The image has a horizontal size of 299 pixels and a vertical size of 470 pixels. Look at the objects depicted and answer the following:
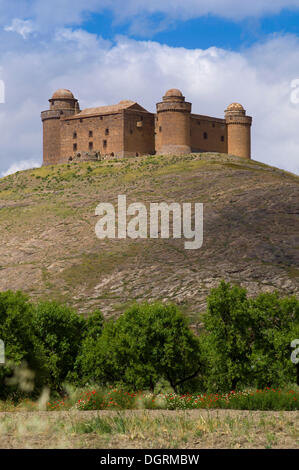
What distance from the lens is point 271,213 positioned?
70.8 m

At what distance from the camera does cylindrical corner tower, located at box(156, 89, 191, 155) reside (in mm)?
97125

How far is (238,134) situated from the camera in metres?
102

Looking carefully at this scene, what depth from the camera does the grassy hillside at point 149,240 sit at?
57.0 m

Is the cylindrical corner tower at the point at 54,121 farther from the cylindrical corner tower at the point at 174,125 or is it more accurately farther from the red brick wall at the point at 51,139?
the cylindrical corner tower at the point at 174,125

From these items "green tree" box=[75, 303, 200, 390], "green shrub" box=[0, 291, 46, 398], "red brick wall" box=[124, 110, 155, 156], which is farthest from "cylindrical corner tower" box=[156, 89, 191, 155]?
"green shrub" box=[0, 291, 46, 398]

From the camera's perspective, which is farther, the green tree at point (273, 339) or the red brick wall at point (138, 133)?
the red brick wall at point (138, 133)

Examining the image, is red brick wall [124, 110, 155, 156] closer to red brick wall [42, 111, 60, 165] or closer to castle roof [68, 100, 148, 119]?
castle roof [68, 100, 148, 119]

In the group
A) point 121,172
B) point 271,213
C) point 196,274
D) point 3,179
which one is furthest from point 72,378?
point 3,179

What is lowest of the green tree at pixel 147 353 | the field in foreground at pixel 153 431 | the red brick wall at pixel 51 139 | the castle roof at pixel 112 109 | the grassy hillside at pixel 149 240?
the green tree at pixel 147 353

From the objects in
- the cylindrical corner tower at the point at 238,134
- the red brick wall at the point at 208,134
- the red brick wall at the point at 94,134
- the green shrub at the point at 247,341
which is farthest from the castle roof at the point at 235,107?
the green shrub at the point at 247,341

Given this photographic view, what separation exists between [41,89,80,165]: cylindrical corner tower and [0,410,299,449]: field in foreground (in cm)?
8593

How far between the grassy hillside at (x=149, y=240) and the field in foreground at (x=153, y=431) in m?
31.3

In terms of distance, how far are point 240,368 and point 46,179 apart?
67655 mm
